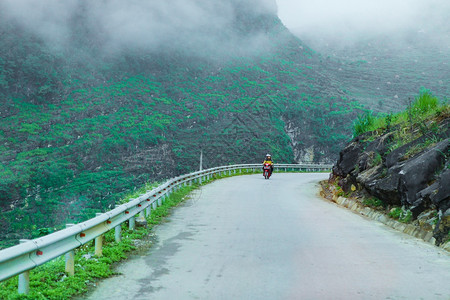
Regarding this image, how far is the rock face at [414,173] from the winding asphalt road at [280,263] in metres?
0.95

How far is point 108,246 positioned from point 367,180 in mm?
9384

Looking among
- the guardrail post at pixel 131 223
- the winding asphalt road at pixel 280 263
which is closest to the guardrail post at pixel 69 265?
the winding asphalt road at pixel 280 263

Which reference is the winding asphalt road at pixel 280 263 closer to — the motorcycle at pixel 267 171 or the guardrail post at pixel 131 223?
the guardrail post at pixel 131 223

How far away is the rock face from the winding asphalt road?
954 millimetres

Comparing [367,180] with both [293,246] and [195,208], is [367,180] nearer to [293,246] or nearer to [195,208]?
[195,208]

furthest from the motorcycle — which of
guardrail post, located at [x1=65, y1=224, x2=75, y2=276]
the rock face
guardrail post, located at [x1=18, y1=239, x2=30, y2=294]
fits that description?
guardrail post, located at [x1=18, y1=239, x2=30, y2=294]

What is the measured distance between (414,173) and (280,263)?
600cm

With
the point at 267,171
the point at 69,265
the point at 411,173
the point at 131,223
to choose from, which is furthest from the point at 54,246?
the point at 267,171

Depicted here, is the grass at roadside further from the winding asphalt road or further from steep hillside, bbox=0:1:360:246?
steep hillside, bbox=0:1:360:246

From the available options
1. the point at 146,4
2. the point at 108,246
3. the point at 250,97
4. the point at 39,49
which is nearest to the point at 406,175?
the point at 108,246

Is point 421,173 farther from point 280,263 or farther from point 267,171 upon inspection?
point 267,171

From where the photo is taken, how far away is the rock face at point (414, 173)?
31.7 feet

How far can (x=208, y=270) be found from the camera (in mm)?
6625

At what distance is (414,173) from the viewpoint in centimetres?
1154
